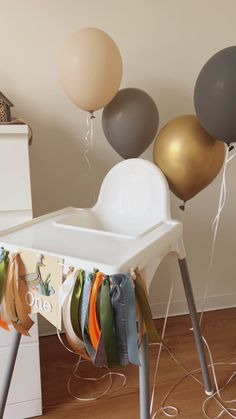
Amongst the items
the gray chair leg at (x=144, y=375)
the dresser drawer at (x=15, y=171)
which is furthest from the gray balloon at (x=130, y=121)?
the gray chair leg at (x=144, y=375)

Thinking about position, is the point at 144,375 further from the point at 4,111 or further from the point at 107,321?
the point at 4,111

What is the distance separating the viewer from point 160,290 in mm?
1918

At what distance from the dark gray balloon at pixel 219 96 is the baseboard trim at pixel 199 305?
100cm

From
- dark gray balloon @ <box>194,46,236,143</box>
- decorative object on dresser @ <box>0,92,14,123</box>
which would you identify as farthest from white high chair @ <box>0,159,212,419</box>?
decorative object on dresser @ <box>0,92,14,123</box>

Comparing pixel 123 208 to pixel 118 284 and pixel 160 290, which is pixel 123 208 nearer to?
pixel 118 284

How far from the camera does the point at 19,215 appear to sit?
1242 millimetres

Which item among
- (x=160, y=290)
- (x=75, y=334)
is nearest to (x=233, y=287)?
(x=160, y=290)

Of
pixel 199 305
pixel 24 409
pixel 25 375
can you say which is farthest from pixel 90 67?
pixel 199 305

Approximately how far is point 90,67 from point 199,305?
1270mm

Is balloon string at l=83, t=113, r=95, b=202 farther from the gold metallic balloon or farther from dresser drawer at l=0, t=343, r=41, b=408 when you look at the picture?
dresser drawer at l=0, t=343, r=41, b=408

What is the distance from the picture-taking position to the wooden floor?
1.37 meters

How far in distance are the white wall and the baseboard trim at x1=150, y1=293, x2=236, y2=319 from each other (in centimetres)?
44

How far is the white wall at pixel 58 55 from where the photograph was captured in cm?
155

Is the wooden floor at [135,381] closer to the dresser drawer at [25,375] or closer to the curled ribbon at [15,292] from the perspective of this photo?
the dresser drawer at [25,375]
